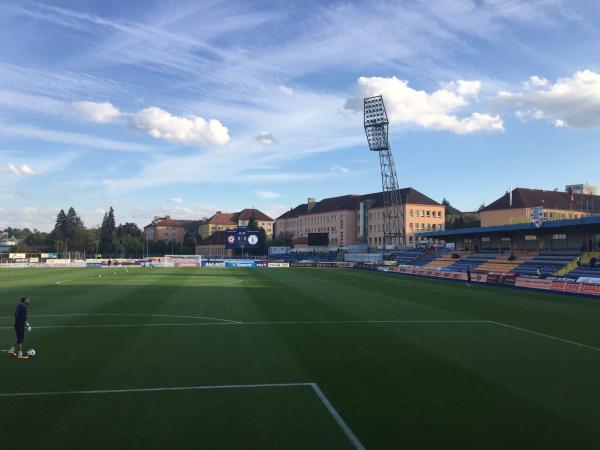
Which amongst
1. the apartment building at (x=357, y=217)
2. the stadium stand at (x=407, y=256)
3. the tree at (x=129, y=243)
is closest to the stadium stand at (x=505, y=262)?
the stadium stand at (x=407, y=256)

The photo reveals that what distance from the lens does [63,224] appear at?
159 metres

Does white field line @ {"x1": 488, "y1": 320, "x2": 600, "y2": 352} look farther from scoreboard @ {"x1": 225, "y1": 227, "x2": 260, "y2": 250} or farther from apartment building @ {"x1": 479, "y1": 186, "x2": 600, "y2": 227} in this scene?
apartment building @ {"x1": 479, "y1": 186, "x2": 600, "y2": 227}

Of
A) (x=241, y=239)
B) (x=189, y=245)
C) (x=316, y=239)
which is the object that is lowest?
(x=189, y=245)

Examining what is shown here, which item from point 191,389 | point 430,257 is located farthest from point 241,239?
point 191,389

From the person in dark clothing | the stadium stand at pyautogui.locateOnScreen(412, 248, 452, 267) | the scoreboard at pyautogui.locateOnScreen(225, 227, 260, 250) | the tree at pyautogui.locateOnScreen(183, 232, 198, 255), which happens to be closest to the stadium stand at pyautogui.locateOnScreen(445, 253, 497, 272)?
the stadium stand at pyautogui.locateOnScreen(412, 248, 452, 267)

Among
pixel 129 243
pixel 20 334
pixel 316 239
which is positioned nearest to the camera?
pixel 20 334

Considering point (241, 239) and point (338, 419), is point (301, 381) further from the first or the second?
point (241, 239)

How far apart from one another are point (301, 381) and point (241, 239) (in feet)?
220

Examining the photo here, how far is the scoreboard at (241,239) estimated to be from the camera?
78.3 metres

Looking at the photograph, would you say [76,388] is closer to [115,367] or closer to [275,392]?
[115,367]

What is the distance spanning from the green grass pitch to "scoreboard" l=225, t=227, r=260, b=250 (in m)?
53.7

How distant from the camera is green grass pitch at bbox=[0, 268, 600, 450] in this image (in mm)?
8625

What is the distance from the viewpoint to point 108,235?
486 ft

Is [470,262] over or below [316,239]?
below
